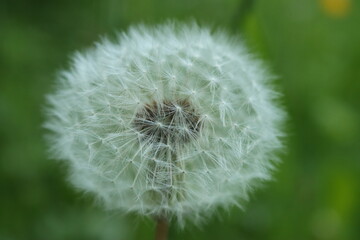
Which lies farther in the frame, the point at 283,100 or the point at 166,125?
the point at 283,100

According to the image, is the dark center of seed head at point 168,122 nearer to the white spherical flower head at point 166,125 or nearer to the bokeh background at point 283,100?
the white spherical flower head at point 166,125

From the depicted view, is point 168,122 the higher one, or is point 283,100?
point 283,100

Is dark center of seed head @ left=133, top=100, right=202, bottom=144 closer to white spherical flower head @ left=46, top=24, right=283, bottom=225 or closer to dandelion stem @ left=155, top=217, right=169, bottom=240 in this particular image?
white spherical flower head @ left=46, top=24, right=283, bottom=225

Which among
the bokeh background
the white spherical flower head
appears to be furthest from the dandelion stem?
the bokeh background

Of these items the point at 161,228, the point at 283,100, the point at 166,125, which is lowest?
the point at 161,228

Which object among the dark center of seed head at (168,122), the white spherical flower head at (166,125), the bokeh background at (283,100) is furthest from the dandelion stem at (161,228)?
the bokeh background at (283,100)

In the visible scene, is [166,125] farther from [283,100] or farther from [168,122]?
[283,100]

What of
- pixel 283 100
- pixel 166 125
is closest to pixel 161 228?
pixel 166 125
